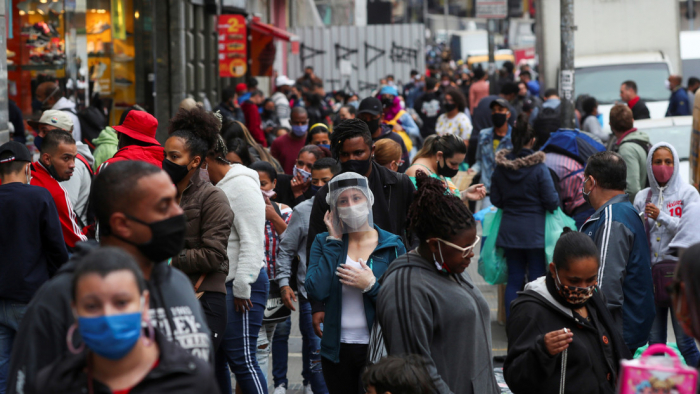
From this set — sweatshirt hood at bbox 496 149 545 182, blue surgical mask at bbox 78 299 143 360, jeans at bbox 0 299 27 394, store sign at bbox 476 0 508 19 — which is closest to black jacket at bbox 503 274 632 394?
blue surgical mask at bbox 78 299 143 360

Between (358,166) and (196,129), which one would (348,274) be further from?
(196,129)

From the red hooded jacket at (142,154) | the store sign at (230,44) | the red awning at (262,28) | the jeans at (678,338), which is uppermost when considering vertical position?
the red awning at (262,28)

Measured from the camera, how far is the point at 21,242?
199 inches

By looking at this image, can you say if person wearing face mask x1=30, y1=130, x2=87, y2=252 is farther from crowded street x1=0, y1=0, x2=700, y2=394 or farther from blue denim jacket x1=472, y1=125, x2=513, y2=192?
blue denim jacket x1=472, y1=125, x2=513, y2=192

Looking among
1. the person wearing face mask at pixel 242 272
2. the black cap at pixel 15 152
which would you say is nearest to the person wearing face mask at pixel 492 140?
→ the person wearing face mask at pixel 242 272

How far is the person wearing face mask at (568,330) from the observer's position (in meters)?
3.72

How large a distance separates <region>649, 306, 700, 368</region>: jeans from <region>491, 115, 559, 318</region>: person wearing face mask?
4.59ft

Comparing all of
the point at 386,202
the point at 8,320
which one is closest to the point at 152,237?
the point at 386,202

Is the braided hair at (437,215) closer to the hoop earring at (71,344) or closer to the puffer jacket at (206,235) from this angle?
the puffer jacket at (206,235)

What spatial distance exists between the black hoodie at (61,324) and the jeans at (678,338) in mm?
4454

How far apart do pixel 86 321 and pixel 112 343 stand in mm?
88

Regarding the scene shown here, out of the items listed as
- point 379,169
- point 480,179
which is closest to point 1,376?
point 379,169

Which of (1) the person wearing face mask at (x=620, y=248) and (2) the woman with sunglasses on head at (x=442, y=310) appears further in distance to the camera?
(1) the person wearing face mask at (x=620, y=248)

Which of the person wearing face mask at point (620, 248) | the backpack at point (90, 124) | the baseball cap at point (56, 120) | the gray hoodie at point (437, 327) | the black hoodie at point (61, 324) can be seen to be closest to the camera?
the black hoodie at point (61, 324)
